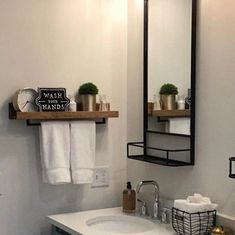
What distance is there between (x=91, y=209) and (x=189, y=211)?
2.79 feet

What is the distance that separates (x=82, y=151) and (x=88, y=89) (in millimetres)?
367

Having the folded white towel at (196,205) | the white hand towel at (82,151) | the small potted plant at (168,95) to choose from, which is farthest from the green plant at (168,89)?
the folded white towel at (196,205)

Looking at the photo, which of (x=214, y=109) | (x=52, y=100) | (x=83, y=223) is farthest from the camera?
(x=52, y=100)

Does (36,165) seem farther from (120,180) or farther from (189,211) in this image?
(189,211)

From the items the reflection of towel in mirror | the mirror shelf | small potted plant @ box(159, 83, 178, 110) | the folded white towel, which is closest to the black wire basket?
the folded white towel

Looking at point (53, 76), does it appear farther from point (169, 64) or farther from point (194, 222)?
point (194, 222)

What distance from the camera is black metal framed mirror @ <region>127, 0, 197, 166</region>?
2.42 m

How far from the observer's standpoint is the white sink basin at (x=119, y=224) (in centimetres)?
255

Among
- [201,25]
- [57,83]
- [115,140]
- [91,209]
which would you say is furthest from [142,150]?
[201,25]

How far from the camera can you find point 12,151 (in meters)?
2.59

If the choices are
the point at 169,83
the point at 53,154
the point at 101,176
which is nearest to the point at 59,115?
the point at 53,154

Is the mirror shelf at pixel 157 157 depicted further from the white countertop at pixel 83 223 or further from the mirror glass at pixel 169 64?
the white countertop at pixel 83 223

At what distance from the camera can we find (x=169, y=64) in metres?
2.58

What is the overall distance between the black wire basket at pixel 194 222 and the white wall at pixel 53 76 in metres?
0.79
